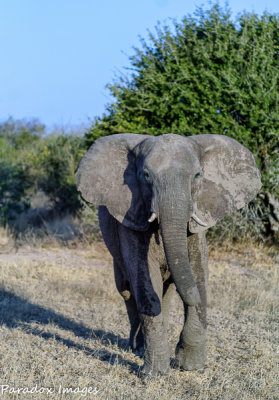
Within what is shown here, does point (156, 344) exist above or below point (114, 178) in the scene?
below

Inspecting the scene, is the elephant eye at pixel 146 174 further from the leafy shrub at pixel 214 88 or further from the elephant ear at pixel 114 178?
the leafy shrub at pixel 214 88

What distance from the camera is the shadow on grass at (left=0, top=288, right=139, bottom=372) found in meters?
5.45

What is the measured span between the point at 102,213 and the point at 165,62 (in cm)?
639

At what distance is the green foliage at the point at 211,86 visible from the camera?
1038cm

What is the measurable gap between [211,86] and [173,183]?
7.03 meters

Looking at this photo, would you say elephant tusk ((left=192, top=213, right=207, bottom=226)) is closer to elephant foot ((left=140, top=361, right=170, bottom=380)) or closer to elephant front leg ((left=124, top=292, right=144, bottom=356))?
elephant foot ((left=140, top=361, right=170, bottom=380))

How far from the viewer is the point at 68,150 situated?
1570 cm

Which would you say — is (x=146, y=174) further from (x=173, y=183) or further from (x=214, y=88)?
(x=214, y=88)

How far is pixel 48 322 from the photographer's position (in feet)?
21.9

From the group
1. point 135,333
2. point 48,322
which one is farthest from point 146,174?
point 48,322

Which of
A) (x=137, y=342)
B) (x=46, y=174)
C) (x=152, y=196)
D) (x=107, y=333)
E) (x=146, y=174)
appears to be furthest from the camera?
(x=46, y=174)

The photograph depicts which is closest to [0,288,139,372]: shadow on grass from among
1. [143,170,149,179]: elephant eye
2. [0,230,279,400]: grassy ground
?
[0,230,279,400]: grassy ground

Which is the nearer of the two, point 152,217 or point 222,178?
point 152,217

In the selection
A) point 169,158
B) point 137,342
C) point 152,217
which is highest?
point 169,158
